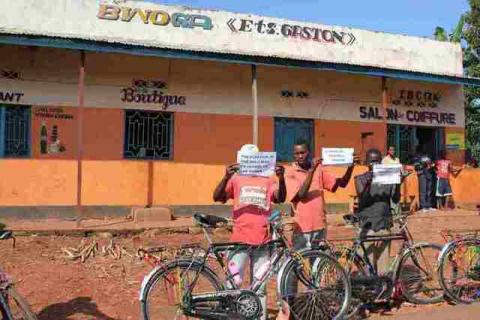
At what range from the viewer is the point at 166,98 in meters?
12.9

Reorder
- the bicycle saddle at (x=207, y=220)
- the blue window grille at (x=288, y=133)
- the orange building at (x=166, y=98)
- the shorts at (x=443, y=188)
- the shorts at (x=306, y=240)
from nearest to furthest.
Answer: the bicycle saddle at (x=207, y=220), the shorts at (x=306, y=240), the orange building at (x=166, y=98), the blue window grille at (x=288, y=133), the shorts at (x=443, y=188)

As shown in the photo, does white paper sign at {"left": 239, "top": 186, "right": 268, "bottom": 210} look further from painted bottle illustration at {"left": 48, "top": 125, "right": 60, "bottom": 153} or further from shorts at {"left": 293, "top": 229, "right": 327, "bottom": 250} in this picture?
painted bottle illustration at {"left": 48, "top": 125, "right": 60, "bottom": 153}

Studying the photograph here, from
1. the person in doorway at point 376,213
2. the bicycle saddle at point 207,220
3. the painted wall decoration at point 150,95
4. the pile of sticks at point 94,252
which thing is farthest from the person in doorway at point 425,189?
the bicycle saddle at point 207,220

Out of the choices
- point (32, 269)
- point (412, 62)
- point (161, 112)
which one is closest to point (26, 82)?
point (161, 112)

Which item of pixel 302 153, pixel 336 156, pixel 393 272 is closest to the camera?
pixel 302 153

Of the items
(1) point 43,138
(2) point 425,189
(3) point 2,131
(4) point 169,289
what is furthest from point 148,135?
(4) point 169,289

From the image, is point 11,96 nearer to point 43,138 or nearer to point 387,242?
point 43,138

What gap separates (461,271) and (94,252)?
16.0ft

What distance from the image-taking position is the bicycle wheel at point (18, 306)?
4.44m

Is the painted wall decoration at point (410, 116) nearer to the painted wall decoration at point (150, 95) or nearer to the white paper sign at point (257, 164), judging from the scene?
the painted wall decoration at point (150, 95)

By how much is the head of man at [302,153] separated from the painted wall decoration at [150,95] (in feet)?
24.7

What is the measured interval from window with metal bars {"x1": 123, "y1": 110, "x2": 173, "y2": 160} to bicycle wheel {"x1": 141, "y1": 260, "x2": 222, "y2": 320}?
796 cm

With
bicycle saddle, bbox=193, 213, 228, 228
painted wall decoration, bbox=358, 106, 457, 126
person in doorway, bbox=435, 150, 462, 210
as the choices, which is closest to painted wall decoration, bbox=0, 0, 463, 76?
painted wall decoration, bbox=358, 106, 457, 126

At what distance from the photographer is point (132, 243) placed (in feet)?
31.6
